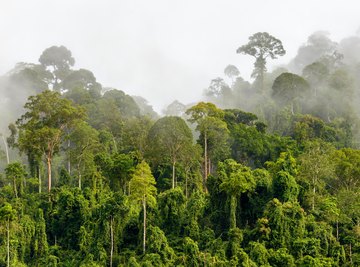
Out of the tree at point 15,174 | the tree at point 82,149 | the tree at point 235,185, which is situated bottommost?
the tree at point 235,185

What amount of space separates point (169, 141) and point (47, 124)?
10.2m

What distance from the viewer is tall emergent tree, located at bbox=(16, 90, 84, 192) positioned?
38.0 m

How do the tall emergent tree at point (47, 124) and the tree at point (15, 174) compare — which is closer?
the tree at point (15, 174)

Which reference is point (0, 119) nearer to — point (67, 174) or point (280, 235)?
point (67, 174)

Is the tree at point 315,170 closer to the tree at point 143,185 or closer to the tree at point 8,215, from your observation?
the tree at point 143,185

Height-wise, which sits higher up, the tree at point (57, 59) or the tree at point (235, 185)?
the tree at point (57, 59)

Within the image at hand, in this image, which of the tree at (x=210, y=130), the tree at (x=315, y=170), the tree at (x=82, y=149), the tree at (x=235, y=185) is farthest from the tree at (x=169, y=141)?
the tree at (x=315, y=170)

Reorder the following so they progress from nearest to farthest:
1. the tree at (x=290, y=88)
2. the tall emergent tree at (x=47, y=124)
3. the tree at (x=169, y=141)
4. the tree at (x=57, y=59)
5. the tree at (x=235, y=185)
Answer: the tree at (x=235, y=185) → the tall emergent tree at (x=47, y=124) → the tree at (x=169, y=141) → the tree at (x=290, y=88) → the tree at (x=57, y=59)

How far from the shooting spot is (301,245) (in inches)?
1242

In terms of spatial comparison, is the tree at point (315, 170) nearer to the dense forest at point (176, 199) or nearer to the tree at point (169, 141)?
the dense forest at point (176, 199)


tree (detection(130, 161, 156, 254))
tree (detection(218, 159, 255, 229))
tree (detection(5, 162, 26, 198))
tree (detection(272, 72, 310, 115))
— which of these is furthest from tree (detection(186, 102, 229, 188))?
tree (detection(272, 72, 310, 115))

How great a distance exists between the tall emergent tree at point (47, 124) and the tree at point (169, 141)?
6645mm

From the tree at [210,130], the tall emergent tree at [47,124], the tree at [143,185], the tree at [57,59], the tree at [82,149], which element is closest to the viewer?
the tree at [143,185]

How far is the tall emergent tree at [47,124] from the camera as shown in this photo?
38000mm
